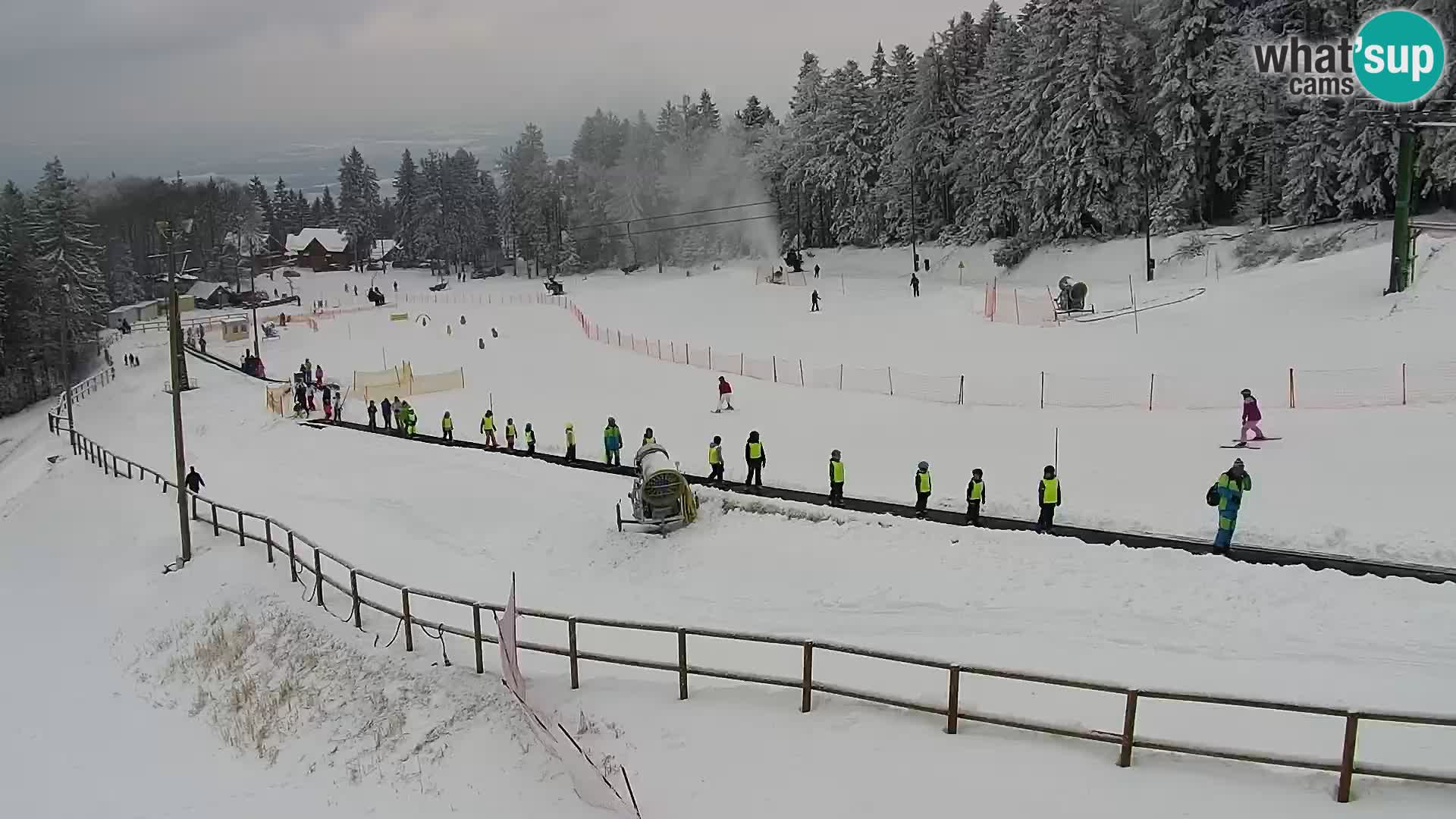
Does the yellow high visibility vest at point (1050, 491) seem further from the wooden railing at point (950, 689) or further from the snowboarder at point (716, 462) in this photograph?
the snowboarder at point (716, 462)

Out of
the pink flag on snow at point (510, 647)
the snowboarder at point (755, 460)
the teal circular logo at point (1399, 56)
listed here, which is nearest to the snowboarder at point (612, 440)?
the snowboarder at point (755, 460)

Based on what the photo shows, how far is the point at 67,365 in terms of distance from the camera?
5156 centimetres

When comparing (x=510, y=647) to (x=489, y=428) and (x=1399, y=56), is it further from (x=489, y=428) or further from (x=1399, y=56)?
(x=1399, y=56)

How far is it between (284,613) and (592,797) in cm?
892

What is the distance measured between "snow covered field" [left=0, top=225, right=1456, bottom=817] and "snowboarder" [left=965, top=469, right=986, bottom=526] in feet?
3.30

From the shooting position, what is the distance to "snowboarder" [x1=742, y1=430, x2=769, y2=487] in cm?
Result: 2311

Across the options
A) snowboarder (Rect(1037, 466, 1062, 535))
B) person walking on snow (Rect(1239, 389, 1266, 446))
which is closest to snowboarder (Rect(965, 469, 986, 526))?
snowboarder (Rect(1037, 466, 1062, 535))

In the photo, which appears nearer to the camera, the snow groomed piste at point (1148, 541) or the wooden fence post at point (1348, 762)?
the wooden fence post at point (1348, 762)

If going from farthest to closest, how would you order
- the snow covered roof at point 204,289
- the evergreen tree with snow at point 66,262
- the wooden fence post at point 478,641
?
the snow covered roof at point 204,289
the evergreen tree with snow at point 66,262
the wooden fence post at point 478,641

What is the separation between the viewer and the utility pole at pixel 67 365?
1813 inches

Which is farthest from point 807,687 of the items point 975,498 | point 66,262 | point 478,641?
point 66,262

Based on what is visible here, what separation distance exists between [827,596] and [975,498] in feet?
13.9

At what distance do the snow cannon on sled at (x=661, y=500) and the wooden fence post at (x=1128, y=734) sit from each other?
13.1 metres

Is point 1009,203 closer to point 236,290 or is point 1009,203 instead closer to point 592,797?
point 592,797
